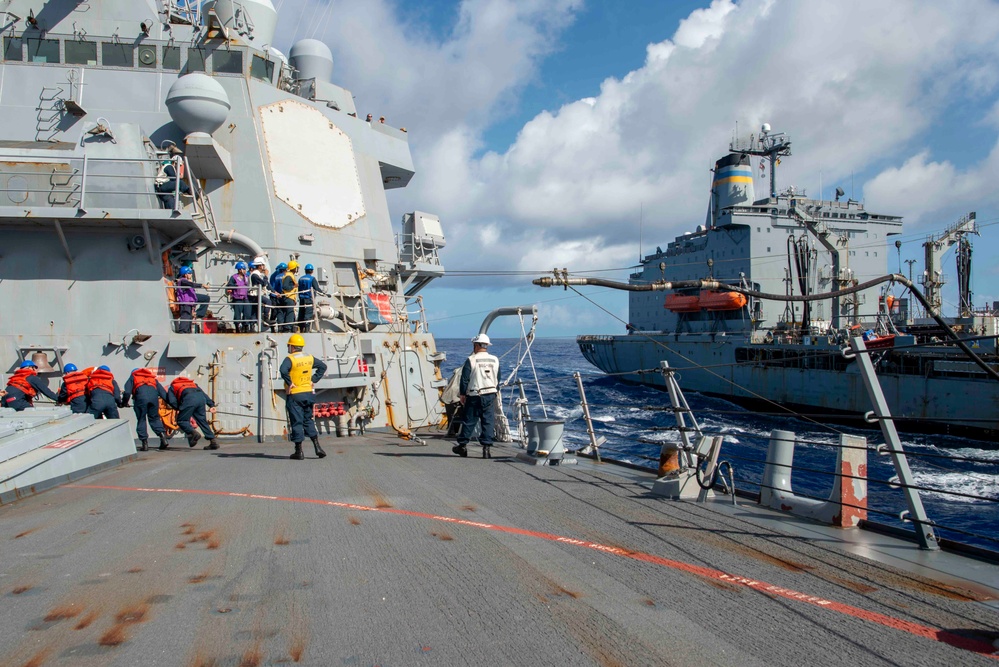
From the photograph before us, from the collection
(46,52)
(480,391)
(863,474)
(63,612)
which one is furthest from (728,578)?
(46,52)

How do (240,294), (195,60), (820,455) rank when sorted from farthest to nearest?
(820,455) → (195,60) → (240,294)

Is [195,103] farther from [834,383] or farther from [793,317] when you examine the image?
[793,317]

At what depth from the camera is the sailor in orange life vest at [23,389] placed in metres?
8.42

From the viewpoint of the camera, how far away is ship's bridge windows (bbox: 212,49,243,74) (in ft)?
42.2

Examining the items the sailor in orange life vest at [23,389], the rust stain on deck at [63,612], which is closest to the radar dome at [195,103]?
the sailor in orange life vest at [23,389]

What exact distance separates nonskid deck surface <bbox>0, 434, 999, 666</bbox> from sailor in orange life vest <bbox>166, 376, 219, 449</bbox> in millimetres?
3801

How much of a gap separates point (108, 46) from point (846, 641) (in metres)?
14.7

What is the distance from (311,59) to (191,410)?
10032mm

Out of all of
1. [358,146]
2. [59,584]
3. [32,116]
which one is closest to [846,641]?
[59,584]

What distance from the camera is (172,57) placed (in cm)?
1289

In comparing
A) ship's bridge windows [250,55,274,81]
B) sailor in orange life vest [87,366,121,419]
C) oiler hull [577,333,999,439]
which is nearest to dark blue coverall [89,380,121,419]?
sailor in orange life vest [87,366,121,419]

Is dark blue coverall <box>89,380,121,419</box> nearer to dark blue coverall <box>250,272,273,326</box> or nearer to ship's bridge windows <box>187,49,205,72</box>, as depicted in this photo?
dark blue coverall <box>250,272,273,326</box>

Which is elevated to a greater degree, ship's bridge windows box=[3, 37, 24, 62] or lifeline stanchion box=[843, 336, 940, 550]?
ship's bridge windows box=[3, 37, 24, 62]

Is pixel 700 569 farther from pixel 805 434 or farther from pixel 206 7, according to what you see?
pixel 805 434
